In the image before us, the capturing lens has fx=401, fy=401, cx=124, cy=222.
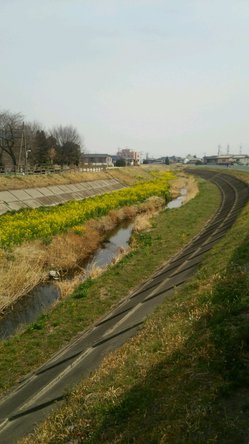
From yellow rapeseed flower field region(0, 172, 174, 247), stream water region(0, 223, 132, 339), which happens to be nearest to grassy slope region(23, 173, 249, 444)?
stream water region(0, 223, 132, 339)

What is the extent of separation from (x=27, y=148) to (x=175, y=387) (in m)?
71.4

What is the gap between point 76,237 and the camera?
944 inches

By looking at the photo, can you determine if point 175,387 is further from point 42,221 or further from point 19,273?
point 42,221

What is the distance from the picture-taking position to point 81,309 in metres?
13.9

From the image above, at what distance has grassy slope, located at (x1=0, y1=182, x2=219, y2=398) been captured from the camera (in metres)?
10.9

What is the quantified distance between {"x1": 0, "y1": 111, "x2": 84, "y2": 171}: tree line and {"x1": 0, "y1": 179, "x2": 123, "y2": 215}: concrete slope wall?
9.20 metres

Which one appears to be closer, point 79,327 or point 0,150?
point 79,327

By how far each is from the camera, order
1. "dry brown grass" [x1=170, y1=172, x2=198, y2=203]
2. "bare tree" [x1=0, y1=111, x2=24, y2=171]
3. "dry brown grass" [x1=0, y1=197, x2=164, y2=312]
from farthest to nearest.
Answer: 1. "bare tree" [x1=0, y1=111, x2=24, y2=171]
2. "dry brown grass" [x1=170, y1=172, x2=198, y2=203]
3. "dry brown grass" [x1=0, y1=197, x2=164, y2=312]

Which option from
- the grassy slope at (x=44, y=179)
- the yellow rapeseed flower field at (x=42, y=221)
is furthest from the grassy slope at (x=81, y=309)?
the grassy slope at (x=44, y=179)

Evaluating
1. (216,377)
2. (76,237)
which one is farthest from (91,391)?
(76,237)

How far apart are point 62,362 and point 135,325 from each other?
215cm

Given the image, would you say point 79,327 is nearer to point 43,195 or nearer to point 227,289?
point 227,289

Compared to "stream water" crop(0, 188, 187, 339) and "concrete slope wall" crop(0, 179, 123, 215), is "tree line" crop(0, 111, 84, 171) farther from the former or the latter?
"stream water" crop(0, 188, 187, 339)

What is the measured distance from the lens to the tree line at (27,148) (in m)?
64.8
